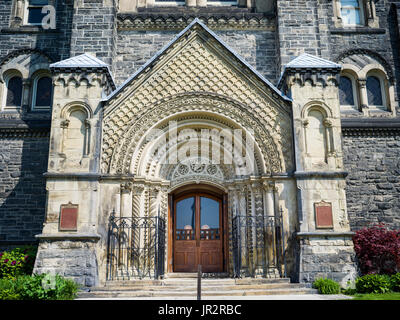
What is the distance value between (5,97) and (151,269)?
9520 mm

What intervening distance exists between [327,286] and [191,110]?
6.42 metres

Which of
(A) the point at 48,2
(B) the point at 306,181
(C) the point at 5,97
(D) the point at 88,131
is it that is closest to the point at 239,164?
(B) the point at 306,181

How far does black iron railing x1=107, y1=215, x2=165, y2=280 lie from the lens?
1136 cm

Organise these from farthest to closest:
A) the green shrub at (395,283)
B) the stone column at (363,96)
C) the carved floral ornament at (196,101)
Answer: the stone column at (363,96)
the carved floral ornament at (196,101)
the green shrub at (395,283)

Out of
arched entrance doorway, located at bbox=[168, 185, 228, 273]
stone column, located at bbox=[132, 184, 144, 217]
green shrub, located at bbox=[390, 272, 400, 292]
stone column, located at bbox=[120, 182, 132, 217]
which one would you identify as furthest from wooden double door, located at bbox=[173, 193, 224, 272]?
green shrub, located at bbox=[390, 272, 400, 292]

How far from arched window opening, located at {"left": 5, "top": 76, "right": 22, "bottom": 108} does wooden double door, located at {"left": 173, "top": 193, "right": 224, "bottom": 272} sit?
7.76 m

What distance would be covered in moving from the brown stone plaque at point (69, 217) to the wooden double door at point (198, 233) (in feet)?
12.0

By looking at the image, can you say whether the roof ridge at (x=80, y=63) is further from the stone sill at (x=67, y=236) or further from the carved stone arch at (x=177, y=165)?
the stone sill at (x=67, y=236)

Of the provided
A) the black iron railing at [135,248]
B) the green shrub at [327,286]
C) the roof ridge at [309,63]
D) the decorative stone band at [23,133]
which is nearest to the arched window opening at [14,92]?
the decorative stone band at [23,133]

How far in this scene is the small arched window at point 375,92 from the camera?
1605 cm

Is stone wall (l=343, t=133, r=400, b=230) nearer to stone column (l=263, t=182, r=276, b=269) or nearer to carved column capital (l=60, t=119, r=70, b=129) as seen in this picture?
stone column (l=263, t=182, r=276, b=269)

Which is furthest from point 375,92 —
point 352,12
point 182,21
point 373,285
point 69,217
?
point 69,217

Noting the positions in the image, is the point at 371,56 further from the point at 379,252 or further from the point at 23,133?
the point at 23,133

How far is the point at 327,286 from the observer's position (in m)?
9.98
